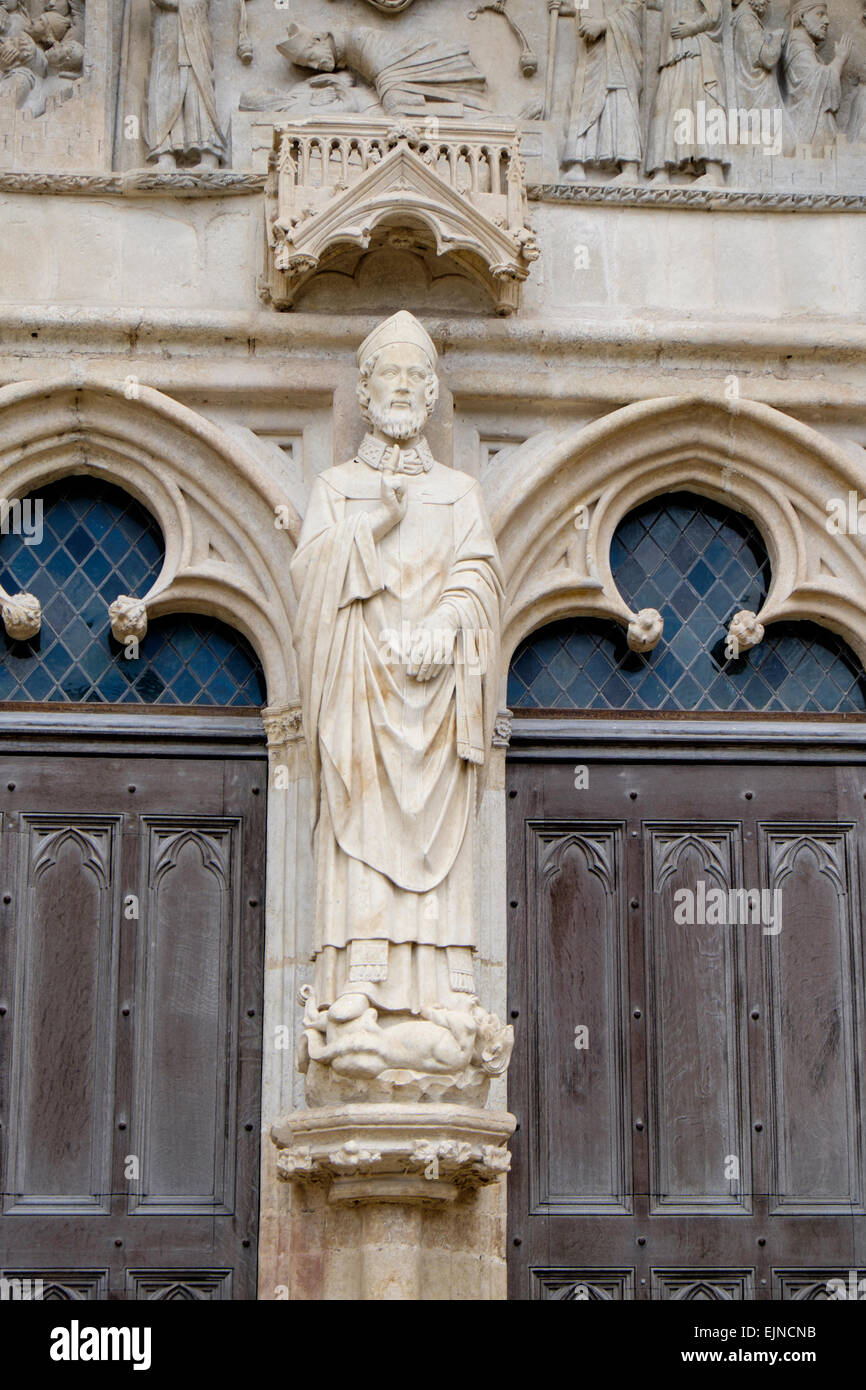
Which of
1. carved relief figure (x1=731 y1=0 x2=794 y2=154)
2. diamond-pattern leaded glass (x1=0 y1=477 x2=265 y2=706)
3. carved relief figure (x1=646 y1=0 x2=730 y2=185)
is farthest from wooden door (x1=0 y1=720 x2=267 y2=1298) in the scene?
carved relief figure (x1=731 y1=0 x2=794 y2=154)

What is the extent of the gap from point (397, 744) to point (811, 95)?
3675mm

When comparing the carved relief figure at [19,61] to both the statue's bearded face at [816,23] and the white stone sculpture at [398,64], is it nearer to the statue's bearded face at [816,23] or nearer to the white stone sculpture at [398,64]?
the white stone sculpture at [398,64]

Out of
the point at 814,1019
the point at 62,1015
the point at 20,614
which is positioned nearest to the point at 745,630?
the point at 814,1019

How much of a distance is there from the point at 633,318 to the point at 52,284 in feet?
7.91

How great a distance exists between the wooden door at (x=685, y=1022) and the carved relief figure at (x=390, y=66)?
2856 mm

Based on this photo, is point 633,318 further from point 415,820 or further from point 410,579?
point 415,820

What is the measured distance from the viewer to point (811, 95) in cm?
1109

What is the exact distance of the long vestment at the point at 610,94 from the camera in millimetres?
10898

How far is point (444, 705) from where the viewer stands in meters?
9.52

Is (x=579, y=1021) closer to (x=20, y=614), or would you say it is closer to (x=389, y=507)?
(x=389, y=507)

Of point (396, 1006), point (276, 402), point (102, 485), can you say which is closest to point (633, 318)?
point (276, 402)

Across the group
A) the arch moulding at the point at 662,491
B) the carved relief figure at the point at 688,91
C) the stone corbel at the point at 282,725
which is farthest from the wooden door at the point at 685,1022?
the carved relief figure at the point at 688,91

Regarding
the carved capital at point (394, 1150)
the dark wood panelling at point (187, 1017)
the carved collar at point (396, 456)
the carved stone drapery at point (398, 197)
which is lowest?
the carved capital at point (394, 1150)

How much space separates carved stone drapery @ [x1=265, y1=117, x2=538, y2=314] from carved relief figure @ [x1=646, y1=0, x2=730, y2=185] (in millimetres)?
797
